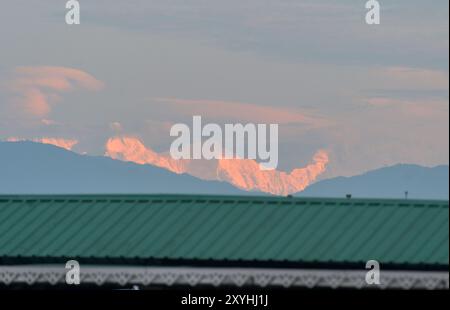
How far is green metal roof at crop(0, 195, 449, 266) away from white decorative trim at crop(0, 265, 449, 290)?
→ 0.48 meters

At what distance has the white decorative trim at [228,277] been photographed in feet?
144

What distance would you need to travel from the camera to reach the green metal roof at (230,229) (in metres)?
45.3

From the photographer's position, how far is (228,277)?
45.0 m

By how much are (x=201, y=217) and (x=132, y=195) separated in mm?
2914

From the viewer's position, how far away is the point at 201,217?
156 feet

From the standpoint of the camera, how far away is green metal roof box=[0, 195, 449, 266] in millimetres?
45344

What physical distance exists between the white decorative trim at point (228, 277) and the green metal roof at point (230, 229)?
0.48m

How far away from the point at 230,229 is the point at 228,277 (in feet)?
8.23

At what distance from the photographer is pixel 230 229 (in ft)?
154

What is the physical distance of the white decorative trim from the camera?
144 feet
